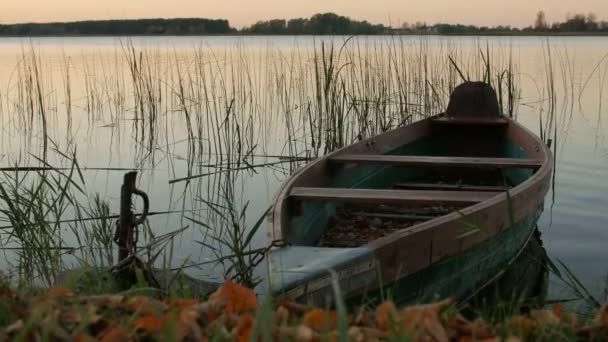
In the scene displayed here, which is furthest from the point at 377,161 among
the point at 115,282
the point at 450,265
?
the point at 115,282

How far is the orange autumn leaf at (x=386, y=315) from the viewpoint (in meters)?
1.46

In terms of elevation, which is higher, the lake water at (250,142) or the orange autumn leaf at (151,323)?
the orange autumn leaf at (151,323)

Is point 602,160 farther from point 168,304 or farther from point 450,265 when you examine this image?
point 168,304

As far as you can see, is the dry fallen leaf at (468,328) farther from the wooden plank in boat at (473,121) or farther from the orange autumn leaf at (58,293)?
the wooden plank in boat at (473,121)

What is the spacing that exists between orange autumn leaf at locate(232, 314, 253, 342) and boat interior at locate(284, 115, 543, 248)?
2023 millimetres

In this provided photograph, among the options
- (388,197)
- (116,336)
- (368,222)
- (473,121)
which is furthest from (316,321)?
(473,121)

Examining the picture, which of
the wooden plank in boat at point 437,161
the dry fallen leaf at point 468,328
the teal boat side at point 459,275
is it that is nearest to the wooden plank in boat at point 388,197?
the teal boat side at point 459,275

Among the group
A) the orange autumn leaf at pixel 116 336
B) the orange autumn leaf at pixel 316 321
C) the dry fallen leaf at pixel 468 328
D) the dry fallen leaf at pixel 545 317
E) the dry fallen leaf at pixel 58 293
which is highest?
the dry fallen leaf at pixel 58 293

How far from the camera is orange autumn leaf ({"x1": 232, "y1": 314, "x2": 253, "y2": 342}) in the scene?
4.54 ft

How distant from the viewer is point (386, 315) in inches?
58.2

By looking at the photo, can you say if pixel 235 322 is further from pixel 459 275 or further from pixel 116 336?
pixel 459 275

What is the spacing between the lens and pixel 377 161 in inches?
209

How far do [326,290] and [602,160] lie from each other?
7307mm

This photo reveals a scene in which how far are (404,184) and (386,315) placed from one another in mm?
4394
